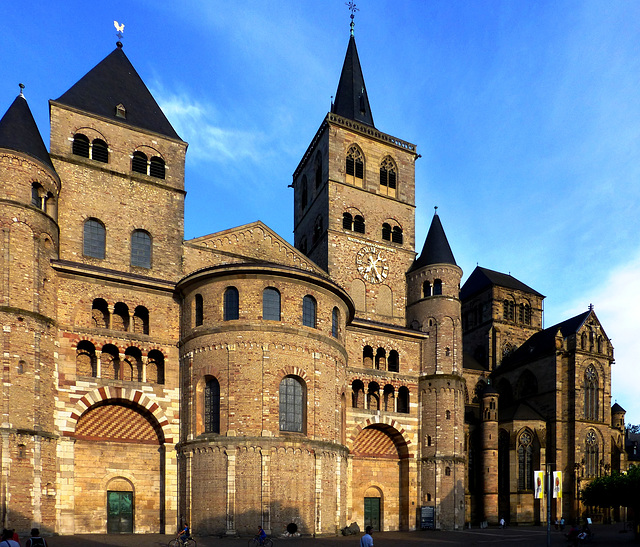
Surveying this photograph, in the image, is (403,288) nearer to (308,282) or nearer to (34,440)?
(308,282)

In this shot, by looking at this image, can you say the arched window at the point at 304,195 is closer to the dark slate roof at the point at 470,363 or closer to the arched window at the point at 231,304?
the arched window at the point at 231,304

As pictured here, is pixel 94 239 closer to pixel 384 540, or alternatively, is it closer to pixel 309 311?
pixel 309 311

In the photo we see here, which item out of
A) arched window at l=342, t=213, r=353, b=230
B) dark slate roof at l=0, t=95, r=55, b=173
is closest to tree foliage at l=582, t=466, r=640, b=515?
arched window at l=342, t=213, r=353, b=230

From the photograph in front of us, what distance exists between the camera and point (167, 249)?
3500 cm

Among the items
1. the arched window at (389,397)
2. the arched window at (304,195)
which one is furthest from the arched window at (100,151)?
the arched window at (389,397)

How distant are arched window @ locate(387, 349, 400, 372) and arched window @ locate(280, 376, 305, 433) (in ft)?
34.9

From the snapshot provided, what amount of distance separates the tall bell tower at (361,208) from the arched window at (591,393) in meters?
18.6

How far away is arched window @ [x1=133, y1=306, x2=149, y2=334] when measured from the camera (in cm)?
3222

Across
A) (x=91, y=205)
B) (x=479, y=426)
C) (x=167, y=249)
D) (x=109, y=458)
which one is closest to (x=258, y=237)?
(x=167, y=249)

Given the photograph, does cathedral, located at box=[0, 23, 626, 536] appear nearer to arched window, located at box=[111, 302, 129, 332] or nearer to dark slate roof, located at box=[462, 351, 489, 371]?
arched window, located at box=[111, 302, 129, 332]

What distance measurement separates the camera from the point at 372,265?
43.6 meters

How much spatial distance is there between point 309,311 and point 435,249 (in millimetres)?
14689

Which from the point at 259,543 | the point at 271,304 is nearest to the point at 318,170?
the point at 271,304

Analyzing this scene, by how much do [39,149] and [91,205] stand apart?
3.90 m
